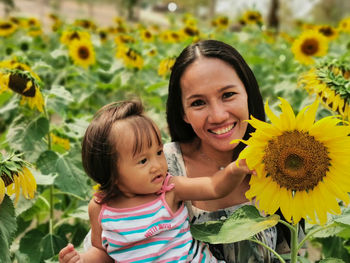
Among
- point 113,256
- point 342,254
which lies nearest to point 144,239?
point 113,256

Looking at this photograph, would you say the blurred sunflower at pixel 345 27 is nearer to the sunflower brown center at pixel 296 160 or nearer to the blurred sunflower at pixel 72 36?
the blurred sunflower at pixel 72 36

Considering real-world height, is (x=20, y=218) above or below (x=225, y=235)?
below

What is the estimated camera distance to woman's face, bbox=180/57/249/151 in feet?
4.91

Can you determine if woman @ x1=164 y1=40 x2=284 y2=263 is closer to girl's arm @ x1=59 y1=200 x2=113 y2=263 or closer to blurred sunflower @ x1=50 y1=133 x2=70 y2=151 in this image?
girl's arm @ x1=59 y1=200 x2=113 y2=263

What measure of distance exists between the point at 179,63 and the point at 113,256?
2.20 ft

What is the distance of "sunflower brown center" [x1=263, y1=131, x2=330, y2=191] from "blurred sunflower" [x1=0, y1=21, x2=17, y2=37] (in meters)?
4.82

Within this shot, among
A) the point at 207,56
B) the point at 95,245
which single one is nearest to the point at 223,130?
the point at 207,56

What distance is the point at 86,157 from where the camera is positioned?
4.59 feet

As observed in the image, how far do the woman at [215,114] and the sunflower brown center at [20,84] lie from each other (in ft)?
2.09

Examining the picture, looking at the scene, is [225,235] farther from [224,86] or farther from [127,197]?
[224,86]

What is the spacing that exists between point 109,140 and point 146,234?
28 cm

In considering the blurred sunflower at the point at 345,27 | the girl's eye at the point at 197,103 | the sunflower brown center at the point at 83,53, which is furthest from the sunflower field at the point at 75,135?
the blurred sunflower at the point at 345,27

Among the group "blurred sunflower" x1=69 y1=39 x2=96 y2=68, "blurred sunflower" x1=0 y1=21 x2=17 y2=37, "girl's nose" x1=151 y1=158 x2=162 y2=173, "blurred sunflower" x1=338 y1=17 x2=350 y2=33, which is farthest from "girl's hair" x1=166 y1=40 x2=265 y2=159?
"blurred sunflower" x1=0 y1=21 x2=17 y2=37

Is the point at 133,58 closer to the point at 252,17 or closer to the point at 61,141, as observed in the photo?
the point at 61,141
